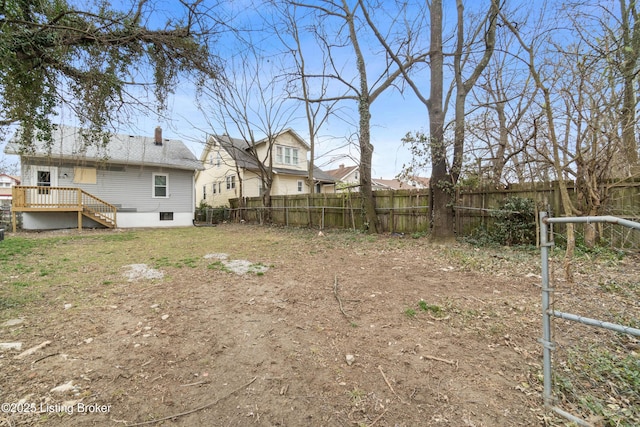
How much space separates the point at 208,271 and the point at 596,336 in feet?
17.5

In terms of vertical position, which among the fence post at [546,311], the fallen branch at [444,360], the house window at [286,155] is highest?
the house window at [286,155]

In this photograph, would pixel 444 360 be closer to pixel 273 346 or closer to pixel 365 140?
pixel 273 346

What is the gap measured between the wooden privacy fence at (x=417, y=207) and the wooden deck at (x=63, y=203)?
703 cm

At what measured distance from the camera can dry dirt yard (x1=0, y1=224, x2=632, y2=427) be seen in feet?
5.87

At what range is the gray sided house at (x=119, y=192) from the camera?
1139 centimetres

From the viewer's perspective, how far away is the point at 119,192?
531 inches

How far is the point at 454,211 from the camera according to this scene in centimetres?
798

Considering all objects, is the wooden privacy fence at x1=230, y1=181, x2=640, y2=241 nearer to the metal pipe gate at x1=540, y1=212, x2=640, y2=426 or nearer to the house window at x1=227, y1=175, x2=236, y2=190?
the metal pipe gate at x1=540, y1=212, x2=640, y2=426

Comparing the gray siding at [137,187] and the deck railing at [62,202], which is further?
the gray siding at [137,187]

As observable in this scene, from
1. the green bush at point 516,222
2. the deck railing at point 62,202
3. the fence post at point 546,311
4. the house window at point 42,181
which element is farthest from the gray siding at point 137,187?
the fence post at point 546,311

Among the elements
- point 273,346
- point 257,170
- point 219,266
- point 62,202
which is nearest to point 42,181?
point 62,202

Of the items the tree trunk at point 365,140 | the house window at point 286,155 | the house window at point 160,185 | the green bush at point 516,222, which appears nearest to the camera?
the green bush at point 516,222

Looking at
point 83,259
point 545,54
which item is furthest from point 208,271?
point 545,54

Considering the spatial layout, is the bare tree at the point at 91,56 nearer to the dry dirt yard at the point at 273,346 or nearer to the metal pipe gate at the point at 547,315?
the dry dirt yard at the point at 273,346
